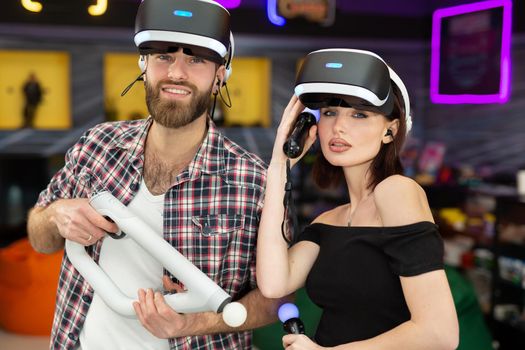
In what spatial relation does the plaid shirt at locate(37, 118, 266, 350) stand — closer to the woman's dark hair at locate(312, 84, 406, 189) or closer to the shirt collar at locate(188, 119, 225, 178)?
the shirt collar at locate(188, 119, 225, 178)

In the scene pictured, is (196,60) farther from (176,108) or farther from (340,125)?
(340,125)

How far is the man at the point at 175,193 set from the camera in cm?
162

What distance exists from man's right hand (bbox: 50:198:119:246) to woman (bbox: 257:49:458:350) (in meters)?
0.41

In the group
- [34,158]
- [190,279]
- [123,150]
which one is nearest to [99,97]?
[34,158]

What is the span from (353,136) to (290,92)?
6554 millimetres

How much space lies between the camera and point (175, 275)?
145 centimetres

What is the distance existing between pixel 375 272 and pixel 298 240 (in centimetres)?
30

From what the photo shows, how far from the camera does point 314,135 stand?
5.43 feet

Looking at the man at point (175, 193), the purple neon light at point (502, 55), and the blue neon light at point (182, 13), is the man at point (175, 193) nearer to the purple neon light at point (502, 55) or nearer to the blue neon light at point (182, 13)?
the blue neon light at point (182, 13)

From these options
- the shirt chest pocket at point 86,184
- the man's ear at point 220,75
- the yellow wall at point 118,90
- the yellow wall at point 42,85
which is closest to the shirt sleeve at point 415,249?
the man's ear at point 220,75

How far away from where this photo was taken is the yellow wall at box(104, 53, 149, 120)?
732cm

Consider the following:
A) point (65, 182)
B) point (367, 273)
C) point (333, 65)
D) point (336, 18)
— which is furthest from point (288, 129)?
point (336, 18)

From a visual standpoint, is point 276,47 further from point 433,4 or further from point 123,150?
point 123,150

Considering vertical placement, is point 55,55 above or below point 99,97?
above
